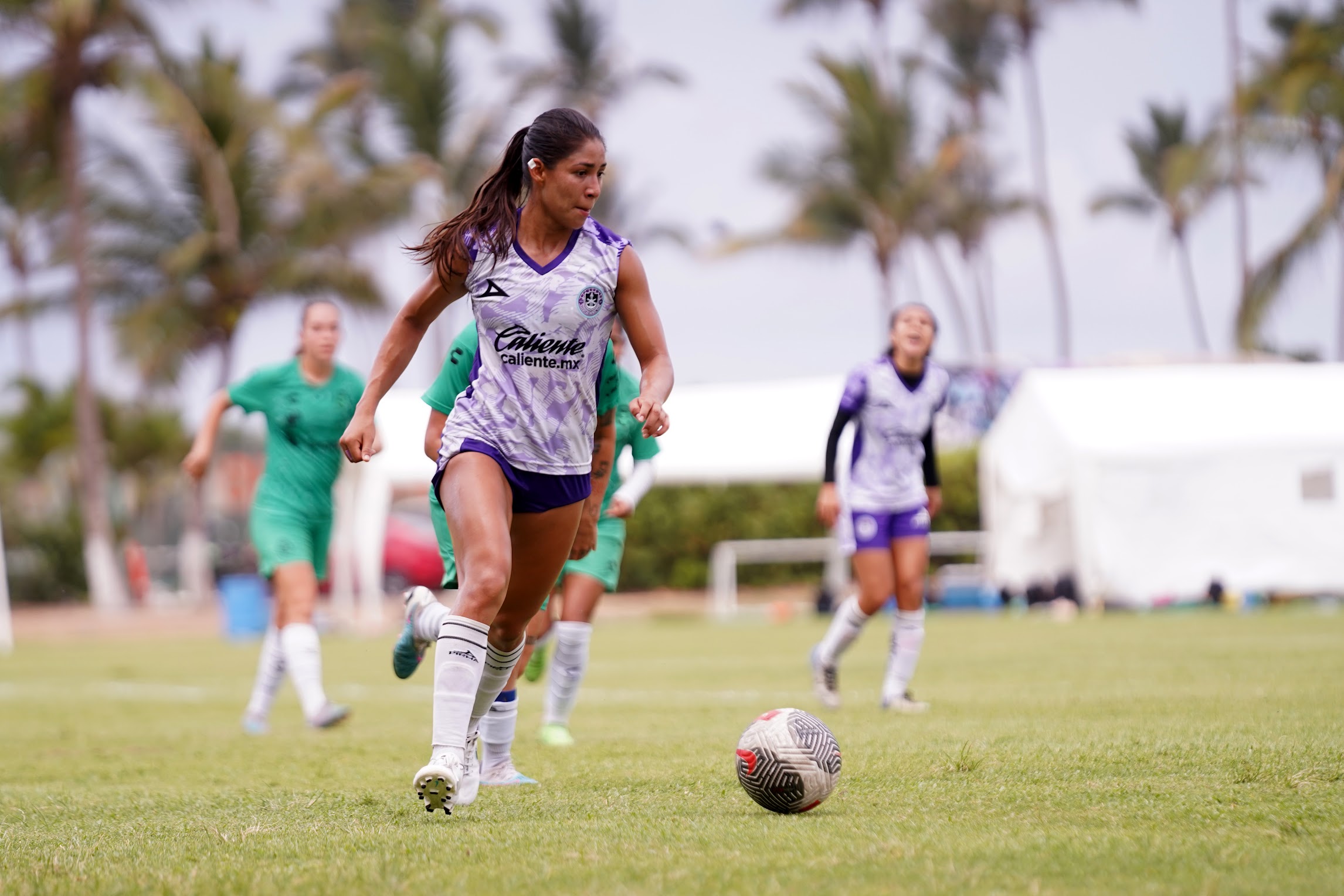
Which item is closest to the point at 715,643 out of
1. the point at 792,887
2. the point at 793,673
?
the point at 793,673

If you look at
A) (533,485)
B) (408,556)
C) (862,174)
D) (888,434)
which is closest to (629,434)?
(888,434)

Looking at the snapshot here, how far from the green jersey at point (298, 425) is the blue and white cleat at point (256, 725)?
123 cm

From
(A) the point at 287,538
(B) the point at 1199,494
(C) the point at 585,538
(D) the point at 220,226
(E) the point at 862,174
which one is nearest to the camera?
(C) the point at 585,538

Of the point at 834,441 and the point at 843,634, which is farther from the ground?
the point at 834,441

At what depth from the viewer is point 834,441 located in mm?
9219

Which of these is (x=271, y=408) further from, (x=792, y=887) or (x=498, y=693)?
(x=792, y=887)

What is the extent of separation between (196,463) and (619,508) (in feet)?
8.03

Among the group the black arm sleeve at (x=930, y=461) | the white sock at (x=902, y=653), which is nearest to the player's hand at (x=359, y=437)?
the white sock at (x=902, y=653)

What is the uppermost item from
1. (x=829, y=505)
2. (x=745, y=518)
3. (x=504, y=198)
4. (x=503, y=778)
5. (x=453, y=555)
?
(x=504, y=198)

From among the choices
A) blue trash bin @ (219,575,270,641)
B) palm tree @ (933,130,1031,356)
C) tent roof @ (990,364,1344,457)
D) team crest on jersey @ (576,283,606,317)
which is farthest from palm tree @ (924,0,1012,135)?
team crest on jersey @ (576,283,606,317)

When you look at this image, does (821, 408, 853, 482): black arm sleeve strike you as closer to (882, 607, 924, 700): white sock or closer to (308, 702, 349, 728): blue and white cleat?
(882, 607, 924, 700): white sock

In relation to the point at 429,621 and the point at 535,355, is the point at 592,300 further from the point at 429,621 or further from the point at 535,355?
the point at 429,621

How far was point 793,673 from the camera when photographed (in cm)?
1274

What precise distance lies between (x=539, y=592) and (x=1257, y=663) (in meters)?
7.64
